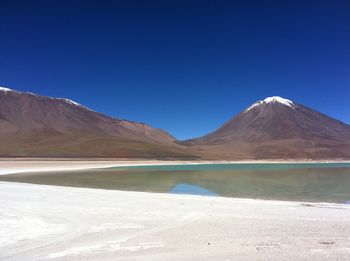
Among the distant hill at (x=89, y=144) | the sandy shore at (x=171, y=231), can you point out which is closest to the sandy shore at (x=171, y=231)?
the sandy shore at (x=171, y=231)

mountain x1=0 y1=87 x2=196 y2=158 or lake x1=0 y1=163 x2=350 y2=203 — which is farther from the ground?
mountain x1=0 y1=87 x2=196 y2=158

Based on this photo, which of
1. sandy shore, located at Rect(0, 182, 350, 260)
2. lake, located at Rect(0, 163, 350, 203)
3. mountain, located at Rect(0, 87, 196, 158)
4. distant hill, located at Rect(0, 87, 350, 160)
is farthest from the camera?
distant hill, located at Rect(0, 87, 350, 160)

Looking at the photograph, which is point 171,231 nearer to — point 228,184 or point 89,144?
point 228,184

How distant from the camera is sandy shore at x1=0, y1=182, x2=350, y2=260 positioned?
793cm

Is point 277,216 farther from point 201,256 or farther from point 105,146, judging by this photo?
point 105,146

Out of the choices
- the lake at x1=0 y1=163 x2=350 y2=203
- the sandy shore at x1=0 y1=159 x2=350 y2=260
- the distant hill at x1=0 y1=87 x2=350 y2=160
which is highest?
the distant hill at x1=0 y1=87 x2=350 y2=160

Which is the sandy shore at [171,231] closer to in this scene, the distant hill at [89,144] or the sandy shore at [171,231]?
the sandy shore at [171,231]

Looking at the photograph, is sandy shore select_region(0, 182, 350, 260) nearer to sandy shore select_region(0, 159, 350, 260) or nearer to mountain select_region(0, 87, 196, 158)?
sandy shore select_region(0, 159, 350, 260)

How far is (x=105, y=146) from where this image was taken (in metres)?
119

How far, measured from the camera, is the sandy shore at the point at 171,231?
7926 mm

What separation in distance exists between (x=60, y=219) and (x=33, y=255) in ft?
12.6

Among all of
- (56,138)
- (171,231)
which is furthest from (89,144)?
(171,231)

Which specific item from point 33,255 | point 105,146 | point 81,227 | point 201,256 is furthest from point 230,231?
point 105,146

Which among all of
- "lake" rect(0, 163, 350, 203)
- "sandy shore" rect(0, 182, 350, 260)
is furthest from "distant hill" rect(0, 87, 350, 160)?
"sandy shore" rect(0, 182, 350, 260)
